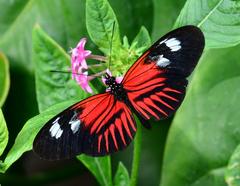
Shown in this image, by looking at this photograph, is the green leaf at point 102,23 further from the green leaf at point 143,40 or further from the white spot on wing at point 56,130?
the white spot on wing at point 56,130

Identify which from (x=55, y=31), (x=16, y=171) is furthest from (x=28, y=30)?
(x=16, y=171)

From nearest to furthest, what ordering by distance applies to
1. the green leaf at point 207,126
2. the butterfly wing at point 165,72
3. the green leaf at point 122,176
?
the butterfly wing at point 165,72
the green leaf at point 122,176
the green leaf at point 207,126

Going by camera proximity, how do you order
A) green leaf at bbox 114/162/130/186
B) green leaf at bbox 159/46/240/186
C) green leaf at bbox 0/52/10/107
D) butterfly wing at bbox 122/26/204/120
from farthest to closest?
green leaf at bbox 0/52/10/107, green leaf at bbox 159/46/240/186, green leaf at bbox 114/162/130/186, butterfly wing at bbox 122/26/204/120

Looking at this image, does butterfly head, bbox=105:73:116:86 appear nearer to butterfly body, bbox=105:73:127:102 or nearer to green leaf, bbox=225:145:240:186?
butterfly body, bbox=105:73:127:102

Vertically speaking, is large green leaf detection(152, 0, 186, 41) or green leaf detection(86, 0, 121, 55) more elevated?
green leaf detection(86, 0, 121, 55)

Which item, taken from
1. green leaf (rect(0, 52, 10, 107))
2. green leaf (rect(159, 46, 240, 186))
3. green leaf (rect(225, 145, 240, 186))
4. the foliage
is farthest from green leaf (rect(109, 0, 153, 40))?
green leaf (rect(225, 145, 240, 186))

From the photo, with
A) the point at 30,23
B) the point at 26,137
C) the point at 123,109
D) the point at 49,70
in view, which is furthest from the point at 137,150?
the point at 30,23

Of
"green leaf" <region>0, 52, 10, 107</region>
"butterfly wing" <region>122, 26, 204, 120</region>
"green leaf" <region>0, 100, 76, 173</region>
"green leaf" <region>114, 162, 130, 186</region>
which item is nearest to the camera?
"butterfly wing" <region>122, 26, 204, 120</region>

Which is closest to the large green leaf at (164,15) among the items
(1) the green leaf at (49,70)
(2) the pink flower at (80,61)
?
(1) the green leaf at (49,70)

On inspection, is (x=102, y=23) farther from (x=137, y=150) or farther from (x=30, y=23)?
(x=30, y=23)
